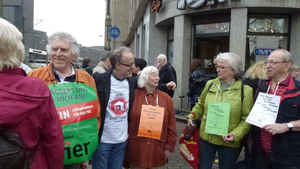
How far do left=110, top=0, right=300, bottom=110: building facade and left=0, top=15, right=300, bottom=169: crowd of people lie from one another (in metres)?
5.41

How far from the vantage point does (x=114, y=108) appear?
2.66 m

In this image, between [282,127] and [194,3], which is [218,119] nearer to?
[282,127]

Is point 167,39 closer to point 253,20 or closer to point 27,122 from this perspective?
point 253,20

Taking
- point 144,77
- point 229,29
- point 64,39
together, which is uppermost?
point 229,29

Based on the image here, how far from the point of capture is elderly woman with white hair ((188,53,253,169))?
278 centimetres

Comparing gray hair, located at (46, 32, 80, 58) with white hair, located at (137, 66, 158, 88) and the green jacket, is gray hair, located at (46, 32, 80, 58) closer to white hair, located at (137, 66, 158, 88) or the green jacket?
white hair, located at (137, 66, 158, 88)

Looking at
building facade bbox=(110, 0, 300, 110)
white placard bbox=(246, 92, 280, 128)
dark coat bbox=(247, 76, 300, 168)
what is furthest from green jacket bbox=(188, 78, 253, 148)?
building facade bbox=(110, 0, 300, 110)

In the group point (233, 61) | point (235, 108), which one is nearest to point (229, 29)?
point (233, 61)

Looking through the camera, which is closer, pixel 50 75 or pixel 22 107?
pixel 22 107

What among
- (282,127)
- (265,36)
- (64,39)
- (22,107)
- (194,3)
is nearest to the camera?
(22,107)

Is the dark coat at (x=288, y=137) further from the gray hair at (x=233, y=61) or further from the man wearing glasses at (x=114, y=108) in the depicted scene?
the man wearing glasses at (x=114, y=108)

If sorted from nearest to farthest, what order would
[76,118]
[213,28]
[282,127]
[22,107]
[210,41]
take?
[22,107]
[76,118]
[282,127]
[213,28]
[210,41]

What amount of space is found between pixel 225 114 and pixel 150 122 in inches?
31.8

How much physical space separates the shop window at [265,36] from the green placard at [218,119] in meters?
6.15
